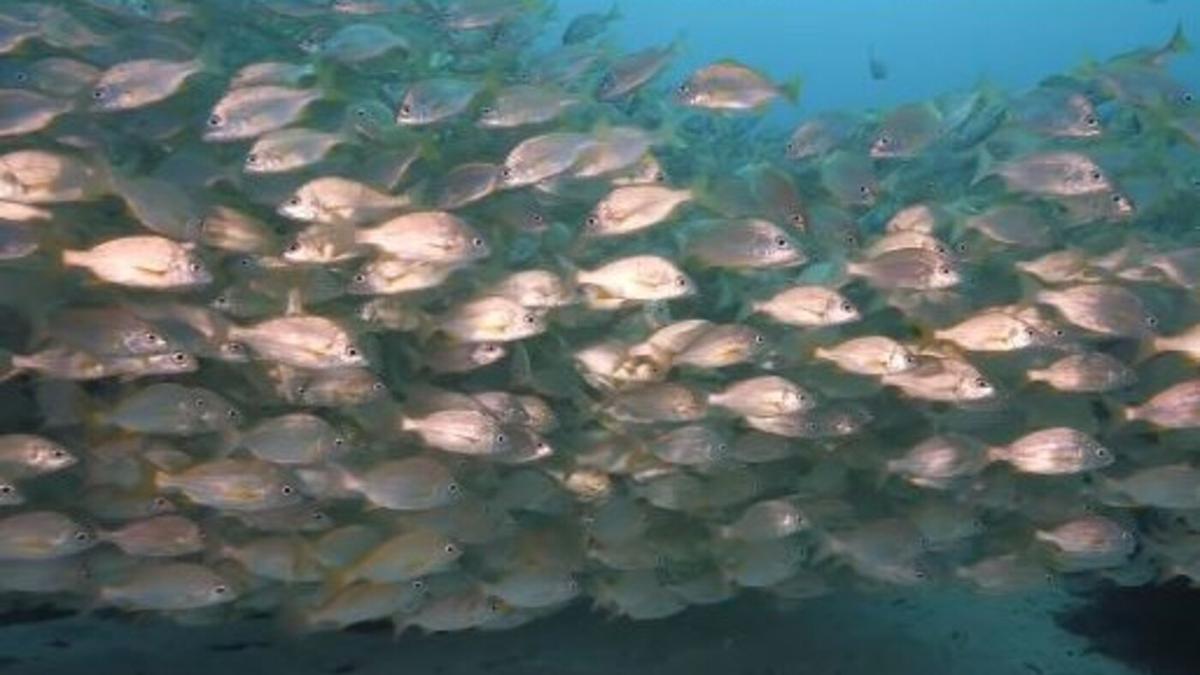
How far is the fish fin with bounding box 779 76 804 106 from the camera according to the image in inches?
293

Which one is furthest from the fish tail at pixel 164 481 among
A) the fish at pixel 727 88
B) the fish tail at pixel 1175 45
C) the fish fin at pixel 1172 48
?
the fish tail at pixel 1175 45

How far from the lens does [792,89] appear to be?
760 centimetres

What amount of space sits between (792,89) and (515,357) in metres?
3.21

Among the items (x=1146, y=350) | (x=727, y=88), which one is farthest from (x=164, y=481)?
(x=1146, y=350)

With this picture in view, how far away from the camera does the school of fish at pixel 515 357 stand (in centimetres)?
543

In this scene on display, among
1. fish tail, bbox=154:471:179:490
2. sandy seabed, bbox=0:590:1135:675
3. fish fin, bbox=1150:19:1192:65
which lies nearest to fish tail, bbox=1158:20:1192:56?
fish fin, bbox=1150:19:1192:65

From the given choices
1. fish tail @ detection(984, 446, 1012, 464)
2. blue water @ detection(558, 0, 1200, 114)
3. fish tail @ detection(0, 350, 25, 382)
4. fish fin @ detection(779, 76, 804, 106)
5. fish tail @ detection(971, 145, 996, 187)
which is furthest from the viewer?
blue water @ detection(558, 0, 1200, 114)

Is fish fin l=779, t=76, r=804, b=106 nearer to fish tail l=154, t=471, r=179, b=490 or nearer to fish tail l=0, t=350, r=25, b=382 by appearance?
fish tail l=154, t=471, r=179, b=490

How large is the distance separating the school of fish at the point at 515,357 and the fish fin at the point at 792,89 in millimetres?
230

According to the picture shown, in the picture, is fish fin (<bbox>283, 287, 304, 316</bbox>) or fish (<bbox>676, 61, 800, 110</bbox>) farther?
fish (<bbox>676, 61, 800, 110</bbox>)

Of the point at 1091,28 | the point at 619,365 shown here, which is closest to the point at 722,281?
the point at 619,365

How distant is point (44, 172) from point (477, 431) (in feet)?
8.52

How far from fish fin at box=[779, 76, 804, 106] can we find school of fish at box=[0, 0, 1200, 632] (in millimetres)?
230

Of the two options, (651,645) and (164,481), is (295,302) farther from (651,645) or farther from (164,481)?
(651,645)
